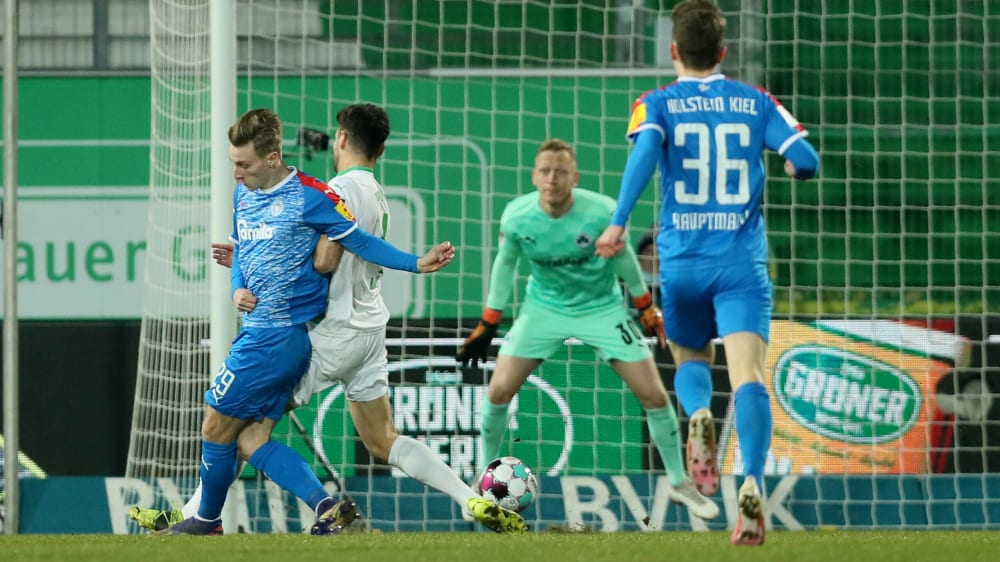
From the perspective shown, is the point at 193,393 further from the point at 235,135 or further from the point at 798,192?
the point at 798,192

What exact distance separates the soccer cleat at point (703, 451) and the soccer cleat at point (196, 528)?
6.46ft

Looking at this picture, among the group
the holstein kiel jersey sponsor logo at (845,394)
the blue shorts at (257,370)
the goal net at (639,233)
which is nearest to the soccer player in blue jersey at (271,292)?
the blue shorts at (257,370)

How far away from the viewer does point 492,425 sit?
814 cm

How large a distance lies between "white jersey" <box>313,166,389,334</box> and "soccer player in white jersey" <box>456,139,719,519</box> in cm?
148

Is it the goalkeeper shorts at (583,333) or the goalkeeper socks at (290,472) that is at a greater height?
the goalkeeper shorts at (583,333)

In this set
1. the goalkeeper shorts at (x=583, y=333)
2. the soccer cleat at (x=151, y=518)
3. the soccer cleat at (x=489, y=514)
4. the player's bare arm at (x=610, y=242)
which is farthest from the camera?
the goalkeeper shorts at (x=583, y=333)

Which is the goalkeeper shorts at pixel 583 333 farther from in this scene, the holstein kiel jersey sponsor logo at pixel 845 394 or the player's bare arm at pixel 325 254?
the player's bare arm at pixel 325 254

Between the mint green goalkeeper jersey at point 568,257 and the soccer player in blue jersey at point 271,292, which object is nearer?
the soccer player in blue jersey at point 271,292

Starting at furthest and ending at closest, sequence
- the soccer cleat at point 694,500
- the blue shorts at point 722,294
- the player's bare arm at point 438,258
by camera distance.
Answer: the soccer cleat at point 694,500, the player's bare arm at point 438,258, the blue shorts at point 722,294

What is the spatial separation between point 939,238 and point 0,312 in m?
5.64

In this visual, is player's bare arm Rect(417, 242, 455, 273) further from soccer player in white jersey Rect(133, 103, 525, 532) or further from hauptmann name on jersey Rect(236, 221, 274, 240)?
hauptmann name on jersey Rect(236, 221, 274, 240)

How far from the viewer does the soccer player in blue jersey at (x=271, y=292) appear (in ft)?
20.2

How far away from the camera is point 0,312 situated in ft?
34.3

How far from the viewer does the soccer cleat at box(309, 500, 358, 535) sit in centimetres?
618
